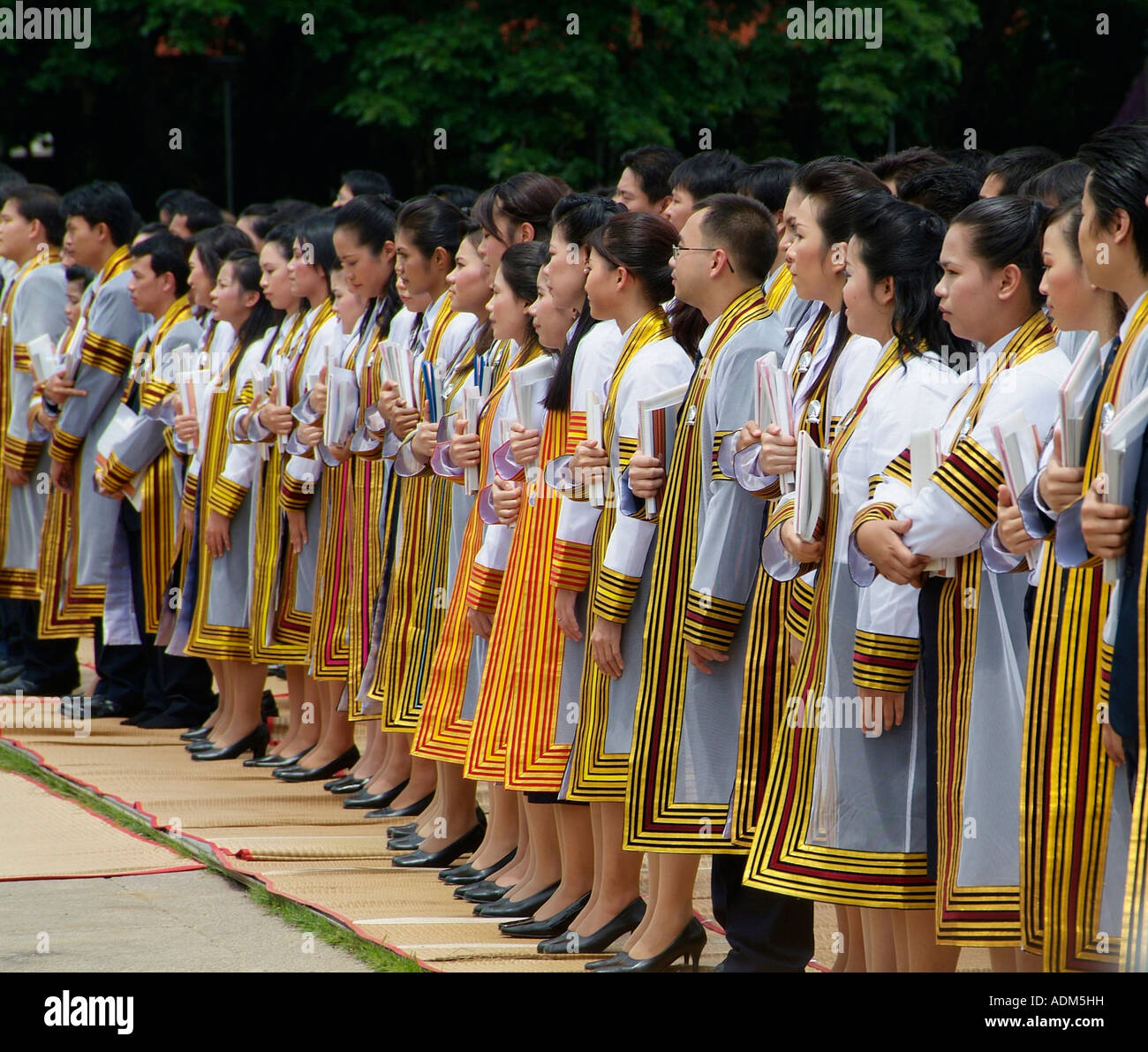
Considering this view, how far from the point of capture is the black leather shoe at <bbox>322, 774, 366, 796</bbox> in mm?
6379

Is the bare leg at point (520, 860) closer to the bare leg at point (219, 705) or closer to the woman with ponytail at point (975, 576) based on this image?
the woman with ponytail at point (975, 576)

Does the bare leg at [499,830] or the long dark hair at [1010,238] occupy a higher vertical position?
the long dark hair at [1010,238]

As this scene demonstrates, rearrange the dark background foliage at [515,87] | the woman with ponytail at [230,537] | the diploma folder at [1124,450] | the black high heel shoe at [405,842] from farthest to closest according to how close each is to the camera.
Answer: the dark background foliage at [515,87]
the woman with ponytail at [230,537]
the black high heel shoe at [405,842]
the diploma folder at [1124,450]

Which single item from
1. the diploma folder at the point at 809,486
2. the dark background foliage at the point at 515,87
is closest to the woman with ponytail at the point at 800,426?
the diploma folder at the point at 809,486

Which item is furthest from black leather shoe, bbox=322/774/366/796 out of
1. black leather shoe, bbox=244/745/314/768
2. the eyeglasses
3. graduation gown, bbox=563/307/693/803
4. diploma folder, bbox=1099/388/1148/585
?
diploma folder, bbox=1099/388/1148/585

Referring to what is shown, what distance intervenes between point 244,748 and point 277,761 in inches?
10.8

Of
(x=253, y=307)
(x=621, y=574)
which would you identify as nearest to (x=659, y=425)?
(x=621, y=574)

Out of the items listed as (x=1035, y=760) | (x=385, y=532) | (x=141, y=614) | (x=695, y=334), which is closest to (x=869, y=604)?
(x=1035, y=760)

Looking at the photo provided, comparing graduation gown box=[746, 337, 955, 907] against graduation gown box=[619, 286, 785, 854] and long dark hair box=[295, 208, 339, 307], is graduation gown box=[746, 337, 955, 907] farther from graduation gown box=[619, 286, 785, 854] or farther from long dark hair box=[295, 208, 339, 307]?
long dark hair box=[295, 208, 339, 307]

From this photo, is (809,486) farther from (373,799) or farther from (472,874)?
(373,799)

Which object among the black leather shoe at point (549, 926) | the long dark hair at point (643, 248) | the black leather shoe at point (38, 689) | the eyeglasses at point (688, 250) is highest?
the long dark hair at point (643, 248)

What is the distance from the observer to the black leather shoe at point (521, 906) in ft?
15.8

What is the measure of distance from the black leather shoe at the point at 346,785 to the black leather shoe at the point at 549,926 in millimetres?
1776

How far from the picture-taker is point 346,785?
641 cm
